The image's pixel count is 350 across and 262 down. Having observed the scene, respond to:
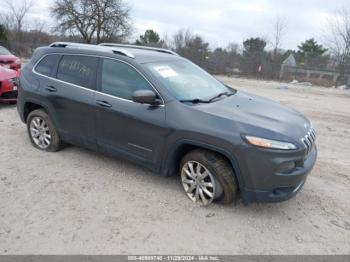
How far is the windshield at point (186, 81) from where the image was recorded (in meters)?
3.92

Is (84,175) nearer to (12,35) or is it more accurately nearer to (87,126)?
(87,126)

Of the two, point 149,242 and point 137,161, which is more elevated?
point 137,161

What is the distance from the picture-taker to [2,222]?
328cm

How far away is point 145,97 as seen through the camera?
365 centimetres

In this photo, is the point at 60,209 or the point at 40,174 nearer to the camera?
the point at 60,209

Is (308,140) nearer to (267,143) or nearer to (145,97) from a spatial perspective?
(267,143)

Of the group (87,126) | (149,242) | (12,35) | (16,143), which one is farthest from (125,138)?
(12,35)

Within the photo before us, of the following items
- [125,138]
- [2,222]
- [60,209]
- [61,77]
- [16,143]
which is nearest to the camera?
[2,222]

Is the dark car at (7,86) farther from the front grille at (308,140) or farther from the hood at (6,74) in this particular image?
the front grille at (308,140)

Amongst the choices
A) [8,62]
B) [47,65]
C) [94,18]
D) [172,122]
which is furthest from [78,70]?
Answer: [94,18]

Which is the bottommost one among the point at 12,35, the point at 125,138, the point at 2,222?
the point at 2,222

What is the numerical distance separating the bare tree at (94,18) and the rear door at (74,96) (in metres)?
33.5

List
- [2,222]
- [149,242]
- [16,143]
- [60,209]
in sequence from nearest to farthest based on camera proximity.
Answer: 1. [149,242]
2. [2,222]
3. [60,209]
4. [16,143]

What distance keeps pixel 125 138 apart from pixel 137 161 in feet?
1.08
